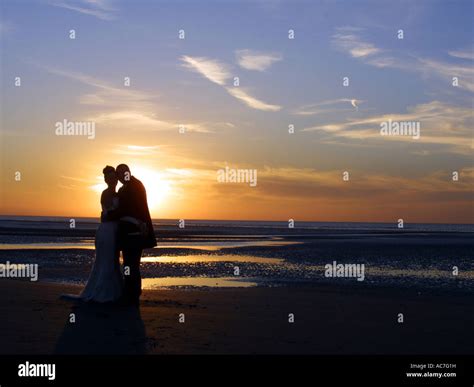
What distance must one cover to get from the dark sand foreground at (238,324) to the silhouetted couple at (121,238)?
1.63 feet

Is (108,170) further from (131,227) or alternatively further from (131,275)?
(131,275)

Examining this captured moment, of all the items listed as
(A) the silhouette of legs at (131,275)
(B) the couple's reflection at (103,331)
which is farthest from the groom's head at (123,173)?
(B) the couple's reflection at (103,331)

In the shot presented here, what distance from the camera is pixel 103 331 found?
10664 mm

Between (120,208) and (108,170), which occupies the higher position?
(108,170)

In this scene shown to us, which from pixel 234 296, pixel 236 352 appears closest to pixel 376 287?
pixel 234 296

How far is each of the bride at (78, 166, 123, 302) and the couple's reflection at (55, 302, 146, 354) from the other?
36 centimetres

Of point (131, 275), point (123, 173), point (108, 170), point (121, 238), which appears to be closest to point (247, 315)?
point (131, 275)

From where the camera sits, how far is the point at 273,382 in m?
8.08

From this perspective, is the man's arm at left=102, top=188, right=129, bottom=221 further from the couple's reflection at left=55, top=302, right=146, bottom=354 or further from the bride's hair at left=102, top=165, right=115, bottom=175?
the couple's reflection at left=55, top=302, right=146, bottom=354

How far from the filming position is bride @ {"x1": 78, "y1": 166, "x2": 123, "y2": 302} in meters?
13.7

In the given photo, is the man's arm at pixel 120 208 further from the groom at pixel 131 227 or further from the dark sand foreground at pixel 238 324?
the dark sand foreground at pixel 238 324

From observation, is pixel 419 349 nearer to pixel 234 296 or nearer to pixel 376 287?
pixel 234 296

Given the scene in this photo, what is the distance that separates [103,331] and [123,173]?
411 cm

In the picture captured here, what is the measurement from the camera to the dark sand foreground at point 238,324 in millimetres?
9695
